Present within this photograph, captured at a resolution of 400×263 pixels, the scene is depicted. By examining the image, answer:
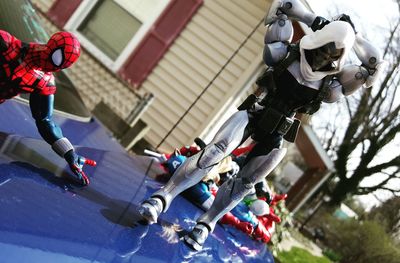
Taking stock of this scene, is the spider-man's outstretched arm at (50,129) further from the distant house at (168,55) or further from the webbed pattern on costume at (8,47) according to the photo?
the distant house at (168,55)

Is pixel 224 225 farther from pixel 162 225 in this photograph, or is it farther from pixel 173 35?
pixel 173 35

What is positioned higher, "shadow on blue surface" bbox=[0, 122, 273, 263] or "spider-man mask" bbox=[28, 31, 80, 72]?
"spider-man mask" bbox=[28, 31, 80, 72]

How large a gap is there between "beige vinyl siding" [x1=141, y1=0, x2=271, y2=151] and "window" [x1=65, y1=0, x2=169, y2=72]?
63 centimetres

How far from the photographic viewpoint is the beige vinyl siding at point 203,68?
24.1 feet

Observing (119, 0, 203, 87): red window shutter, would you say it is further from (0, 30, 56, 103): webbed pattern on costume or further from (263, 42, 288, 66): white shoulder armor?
(0, 30, 56, 103): webbed pattern on costume

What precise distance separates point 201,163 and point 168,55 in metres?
5.54

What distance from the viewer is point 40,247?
1.56 metres

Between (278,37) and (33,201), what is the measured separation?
60.1 inches

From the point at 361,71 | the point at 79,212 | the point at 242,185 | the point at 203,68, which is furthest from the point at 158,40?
the point at 79,212

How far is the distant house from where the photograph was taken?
7.39 metres

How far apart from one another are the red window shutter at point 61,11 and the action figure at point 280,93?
6425 mm

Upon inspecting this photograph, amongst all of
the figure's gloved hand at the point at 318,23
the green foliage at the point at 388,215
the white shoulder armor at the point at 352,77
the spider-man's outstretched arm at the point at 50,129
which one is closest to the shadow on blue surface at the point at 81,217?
the spider-man's outstretched arm at the point at 50,129

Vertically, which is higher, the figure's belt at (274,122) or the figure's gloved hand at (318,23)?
the figure's gloved hand at (318,23)

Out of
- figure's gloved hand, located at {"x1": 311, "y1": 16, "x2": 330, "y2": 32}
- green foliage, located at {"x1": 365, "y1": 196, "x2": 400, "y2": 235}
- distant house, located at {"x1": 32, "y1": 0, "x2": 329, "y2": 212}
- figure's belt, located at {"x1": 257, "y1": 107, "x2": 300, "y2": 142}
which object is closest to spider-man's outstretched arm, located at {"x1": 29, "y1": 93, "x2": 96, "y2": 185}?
figure's belt, located at {"x1": 257, "y1": 107, "x2": 300, "y2": 142}
